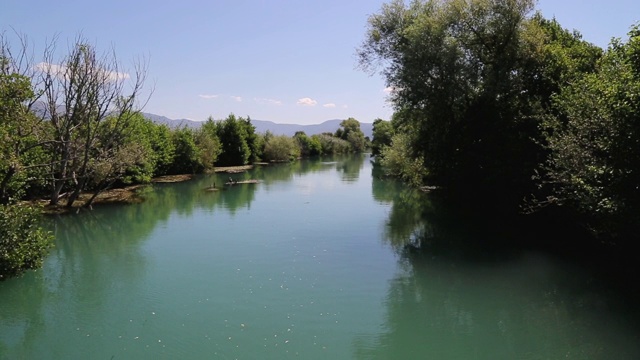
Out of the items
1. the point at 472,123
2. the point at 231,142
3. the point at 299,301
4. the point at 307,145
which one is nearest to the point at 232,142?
the point at 231,142

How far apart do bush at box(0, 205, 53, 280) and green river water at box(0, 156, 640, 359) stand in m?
0.69

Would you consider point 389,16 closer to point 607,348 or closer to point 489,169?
point 489,169

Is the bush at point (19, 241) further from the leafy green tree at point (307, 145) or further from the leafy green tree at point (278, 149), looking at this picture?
the leafy green tree at point (307, 145)

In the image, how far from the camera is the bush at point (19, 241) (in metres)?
12.0

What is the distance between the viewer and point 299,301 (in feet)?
38.9

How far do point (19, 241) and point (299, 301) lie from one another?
8.08m

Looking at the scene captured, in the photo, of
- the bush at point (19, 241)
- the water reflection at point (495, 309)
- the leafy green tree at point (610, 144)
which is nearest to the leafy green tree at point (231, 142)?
the water reflection at point (495, 309)

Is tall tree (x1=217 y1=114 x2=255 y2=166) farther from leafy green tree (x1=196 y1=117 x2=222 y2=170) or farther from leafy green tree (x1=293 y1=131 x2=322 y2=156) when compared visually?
leafy green tree (x1=293 y1=131 x2=322 y2=156)

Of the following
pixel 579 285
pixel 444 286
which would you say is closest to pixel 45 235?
pixel 444 286

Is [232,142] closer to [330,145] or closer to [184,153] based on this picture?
[184,153]

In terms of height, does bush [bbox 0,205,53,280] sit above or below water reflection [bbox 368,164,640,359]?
above

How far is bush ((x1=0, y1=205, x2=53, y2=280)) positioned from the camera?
39.5 feet

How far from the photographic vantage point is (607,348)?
9305mm

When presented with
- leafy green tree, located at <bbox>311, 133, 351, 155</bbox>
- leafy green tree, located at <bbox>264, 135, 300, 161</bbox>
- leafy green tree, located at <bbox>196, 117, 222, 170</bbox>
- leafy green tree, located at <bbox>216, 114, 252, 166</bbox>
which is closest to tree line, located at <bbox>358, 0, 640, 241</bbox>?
leafy green tree, located at <bbox>196, 117, 222, 170</bbox>
